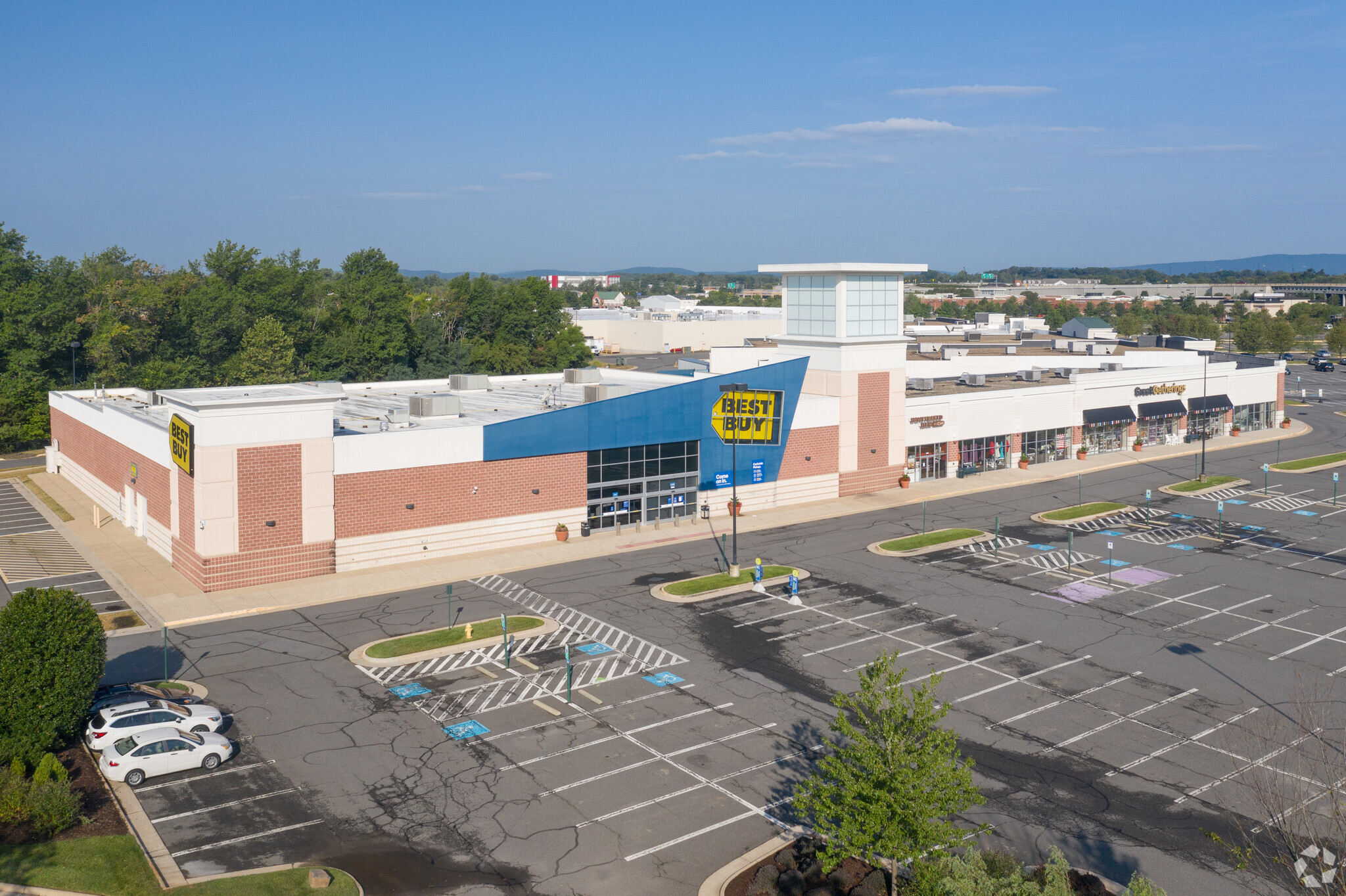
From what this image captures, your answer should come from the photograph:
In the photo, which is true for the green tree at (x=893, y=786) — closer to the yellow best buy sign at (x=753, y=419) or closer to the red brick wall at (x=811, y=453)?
the yellow best buy sign at (x=753, y=419)

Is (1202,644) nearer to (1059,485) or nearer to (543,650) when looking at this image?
(543,650)

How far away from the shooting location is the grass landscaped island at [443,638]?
32.5 m

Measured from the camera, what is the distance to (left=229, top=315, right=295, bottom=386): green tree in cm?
8306

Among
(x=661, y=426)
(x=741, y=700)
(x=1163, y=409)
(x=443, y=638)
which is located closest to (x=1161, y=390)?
(x=1163, y=409)

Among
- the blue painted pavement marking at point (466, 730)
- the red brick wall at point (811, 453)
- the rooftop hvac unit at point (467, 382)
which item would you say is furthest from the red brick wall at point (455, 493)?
the rooftop hvac unit at point (467, 382)

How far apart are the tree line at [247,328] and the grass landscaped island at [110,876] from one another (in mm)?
67380

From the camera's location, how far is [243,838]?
21.2 meters

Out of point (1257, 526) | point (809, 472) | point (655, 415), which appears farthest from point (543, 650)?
point (1257, 526)

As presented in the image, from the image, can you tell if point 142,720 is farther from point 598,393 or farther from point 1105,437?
point 1105,437

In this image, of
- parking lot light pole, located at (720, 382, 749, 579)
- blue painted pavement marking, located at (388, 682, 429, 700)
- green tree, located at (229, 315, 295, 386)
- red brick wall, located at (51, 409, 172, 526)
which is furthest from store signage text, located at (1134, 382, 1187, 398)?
green tree, located at (229, 315, 295, 386)

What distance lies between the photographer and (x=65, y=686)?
24547mm

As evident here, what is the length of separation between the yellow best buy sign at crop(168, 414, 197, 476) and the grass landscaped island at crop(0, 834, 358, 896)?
2057 centimetres

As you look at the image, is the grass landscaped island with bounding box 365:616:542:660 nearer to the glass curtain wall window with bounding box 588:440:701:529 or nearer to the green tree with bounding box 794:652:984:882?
the glass curtain wall window with bounding box 588:440:701:529

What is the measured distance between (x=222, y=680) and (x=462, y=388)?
35514mm
